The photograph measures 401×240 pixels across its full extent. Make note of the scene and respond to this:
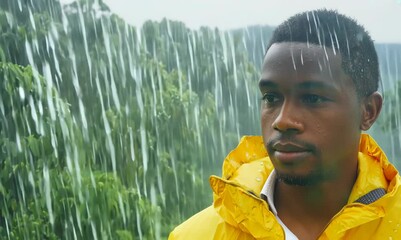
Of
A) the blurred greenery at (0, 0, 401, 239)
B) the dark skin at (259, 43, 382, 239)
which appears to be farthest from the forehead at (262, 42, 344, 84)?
the blurred greenery at (0, 0, 401, 239)

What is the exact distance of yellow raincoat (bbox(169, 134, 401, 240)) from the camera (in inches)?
55.4

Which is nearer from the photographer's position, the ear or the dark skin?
the dark skin

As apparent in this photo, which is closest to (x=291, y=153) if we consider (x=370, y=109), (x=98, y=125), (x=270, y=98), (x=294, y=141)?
(x=294, y=141)

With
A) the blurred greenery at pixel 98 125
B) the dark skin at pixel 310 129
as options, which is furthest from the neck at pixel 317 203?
the blurred greenery at pixel 98 125

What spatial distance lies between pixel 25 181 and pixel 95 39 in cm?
127

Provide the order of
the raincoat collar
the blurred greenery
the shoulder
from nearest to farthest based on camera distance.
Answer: the raincoat collar
the shoulder
the blurred greenery

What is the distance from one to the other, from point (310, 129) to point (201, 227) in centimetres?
30

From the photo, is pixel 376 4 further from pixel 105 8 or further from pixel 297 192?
pixel 297 192

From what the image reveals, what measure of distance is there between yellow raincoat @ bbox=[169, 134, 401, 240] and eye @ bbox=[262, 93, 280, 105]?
7.0 inches

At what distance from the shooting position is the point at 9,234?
3574mm

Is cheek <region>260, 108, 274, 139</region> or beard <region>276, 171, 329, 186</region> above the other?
cheek <region>260, 108, 274, 139</region>

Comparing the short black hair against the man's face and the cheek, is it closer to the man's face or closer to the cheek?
the man's face

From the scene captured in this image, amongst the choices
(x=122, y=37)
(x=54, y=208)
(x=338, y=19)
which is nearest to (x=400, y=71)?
(x=122, y=37)

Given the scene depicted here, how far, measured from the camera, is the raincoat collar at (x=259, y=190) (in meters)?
1.40
